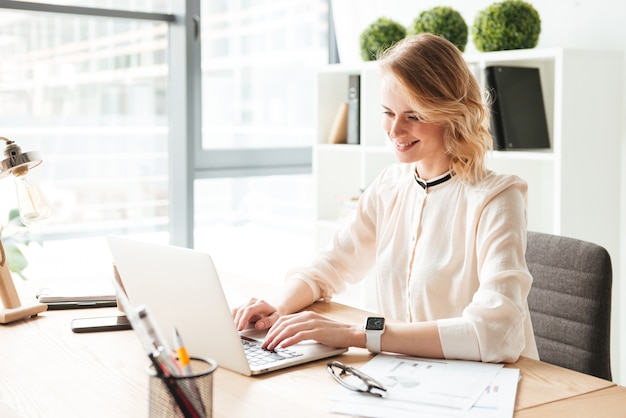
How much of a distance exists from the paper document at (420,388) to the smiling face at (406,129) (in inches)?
21.7

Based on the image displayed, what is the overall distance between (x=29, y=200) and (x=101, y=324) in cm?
33

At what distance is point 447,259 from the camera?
189cm

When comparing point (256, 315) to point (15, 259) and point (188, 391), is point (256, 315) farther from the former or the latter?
point (15, 259)

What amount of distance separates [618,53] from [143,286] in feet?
6.47

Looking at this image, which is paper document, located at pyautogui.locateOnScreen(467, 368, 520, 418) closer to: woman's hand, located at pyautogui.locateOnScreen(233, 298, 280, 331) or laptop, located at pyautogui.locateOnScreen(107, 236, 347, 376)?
laptop, located at pyautogui.locateOnScreen(107, 236, 347, 376)

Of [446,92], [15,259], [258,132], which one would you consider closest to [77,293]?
[446,92]

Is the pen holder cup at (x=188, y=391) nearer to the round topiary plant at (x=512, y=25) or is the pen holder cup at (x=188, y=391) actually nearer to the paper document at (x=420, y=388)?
the paper document at (x=420, y=388)

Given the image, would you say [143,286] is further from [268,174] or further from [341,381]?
[268,174]

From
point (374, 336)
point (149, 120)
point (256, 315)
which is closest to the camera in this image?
point (374, 336)

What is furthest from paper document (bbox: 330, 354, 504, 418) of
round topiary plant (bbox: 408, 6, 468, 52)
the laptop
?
round topiary plant (bbox: 408, 6, 468, 52)

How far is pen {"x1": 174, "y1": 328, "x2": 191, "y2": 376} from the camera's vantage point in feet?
3.29

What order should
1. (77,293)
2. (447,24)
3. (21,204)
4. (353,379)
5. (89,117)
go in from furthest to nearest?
(89,117) < (447,24) < (77,293) < (21,204) < (353,379)

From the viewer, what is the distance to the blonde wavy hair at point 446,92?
5.98 ft

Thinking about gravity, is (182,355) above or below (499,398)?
above
